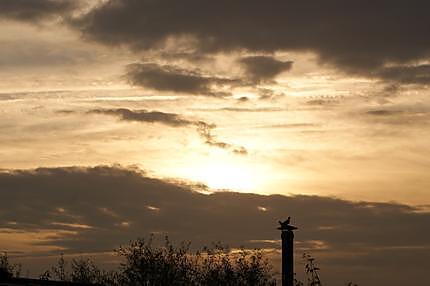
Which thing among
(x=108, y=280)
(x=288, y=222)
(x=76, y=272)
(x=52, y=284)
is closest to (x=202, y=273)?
(x=108, y=280)

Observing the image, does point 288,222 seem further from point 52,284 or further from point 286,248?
point 52,284

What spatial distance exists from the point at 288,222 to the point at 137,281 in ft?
49.3

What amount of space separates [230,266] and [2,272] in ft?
77.5

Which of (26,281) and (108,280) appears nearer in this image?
(26,281)

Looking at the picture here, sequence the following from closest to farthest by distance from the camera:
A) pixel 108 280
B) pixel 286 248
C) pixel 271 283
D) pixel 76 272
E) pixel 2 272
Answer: pixel 2 272 → pixel 286 248 → pixel 271 283 → pixel 108 280 → pixel 76 272

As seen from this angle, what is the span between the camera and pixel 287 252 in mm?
39344

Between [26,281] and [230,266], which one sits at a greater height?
[230,266]

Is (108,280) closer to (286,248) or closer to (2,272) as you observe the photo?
(286,248)

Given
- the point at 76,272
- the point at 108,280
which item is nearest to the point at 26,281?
the point at 108,280

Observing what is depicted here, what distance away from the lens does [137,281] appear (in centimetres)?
5203

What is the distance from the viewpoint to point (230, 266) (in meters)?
53.5

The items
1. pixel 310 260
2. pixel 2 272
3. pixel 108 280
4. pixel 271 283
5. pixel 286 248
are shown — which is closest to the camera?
pixel 2 272

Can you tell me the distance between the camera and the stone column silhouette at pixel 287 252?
3891 cm

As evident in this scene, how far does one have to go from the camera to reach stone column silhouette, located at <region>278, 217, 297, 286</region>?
38906 millimetres
